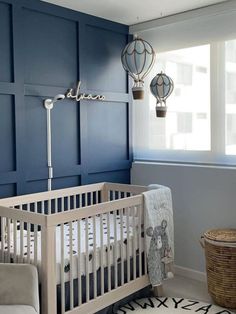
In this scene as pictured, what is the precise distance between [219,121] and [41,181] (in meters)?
1.56

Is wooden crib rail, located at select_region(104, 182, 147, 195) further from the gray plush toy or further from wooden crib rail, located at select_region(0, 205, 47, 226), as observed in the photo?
wooden crib rail, located at select_region(0, 205, 47, 226)

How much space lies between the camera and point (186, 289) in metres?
3.31

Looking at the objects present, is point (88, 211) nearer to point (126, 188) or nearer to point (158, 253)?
point (158, 253)

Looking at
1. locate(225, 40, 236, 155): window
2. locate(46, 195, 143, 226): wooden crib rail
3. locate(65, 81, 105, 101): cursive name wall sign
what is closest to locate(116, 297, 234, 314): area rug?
locate(46, 195, 143, 226): wooden crib rail

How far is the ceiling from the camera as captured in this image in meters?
3.16

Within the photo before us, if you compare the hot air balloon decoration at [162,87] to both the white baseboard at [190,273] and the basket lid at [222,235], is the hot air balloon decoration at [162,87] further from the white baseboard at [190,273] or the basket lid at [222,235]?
the white baseboard at [190,273]

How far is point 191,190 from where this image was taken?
3543 mm

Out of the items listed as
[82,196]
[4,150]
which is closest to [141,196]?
[82,196]

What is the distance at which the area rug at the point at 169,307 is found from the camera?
2871mm

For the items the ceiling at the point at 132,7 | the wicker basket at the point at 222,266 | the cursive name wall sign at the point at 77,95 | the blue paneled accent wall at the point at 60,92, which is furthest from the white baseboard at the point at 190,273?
the ceiling at the point at 132,7

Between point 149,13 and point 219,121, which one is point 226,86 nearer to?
point 219,121

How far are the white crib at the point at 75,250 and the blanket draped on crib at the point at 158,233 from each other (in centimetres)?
5

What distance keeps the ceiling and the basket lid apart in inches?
71.3

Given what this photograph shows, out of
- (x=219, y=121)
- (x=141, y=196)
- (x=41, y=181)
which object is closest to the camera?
(x=141, y=196)
